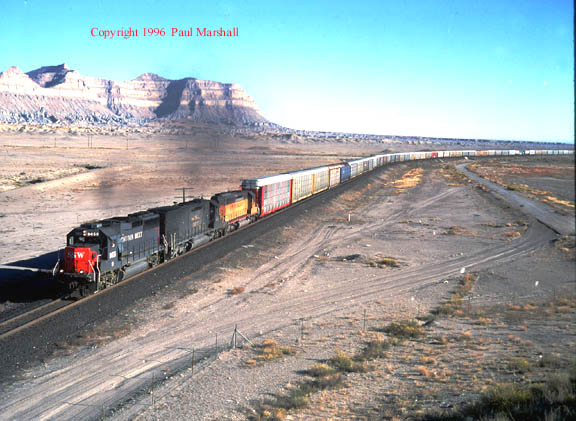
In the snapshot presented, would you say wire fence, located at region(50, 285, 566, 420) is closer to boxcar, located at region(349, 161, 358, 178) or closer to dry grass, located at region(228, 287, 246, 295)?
dry grass, located at region(228, 287, 246, 295)

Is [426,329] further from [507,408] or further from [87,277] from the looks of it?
[87,277]

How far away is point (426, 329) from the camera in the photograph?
1934 centimetres

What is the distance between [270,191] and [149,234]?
2199 centimetres

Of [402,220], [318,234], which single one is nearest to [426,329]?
[318,234]

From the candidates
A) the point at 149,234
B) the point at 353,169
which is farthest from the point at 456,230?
the point at 353,169

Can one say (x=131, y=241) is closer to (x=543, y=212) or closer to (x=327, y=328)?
(x=327, y=328)

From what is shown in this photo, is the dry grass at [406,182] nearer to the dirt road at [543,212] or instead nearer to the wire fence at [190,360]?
the dirt road at [543,212]

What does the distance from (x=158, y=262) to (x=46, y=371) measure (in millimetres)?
13012

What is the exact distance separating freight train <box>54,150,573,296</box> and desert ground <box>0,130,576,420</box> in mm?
2656

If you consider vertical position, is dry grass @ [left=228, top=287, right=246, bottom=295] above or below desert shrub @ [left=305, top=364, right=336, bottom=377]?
below

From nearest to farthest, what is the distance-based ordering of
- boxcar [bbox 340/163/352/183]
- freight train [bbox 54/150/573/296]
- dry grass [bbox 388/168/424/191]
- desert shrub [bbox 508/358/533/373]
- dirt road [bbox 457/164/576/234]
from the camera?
1. desert shrub [bbox 508/358/533/373]
2. freight train [bbox 54/150/573/296]
3. dirt road [bbox 457/164/576/234]
4. boxcar [bbox 340/163/352/183]
5. dry grass [bbox 388/168/424/191]

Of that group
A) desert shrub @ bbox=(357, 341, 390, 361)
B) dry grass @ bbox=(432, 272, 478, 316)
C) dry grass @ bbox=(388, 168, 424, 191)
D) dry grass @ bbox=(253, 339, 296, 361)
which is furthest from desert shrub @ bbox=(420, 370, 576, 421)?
dry grass @ bbox=(388, 168, 424, 191)

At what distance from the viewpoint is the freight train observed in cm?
2189

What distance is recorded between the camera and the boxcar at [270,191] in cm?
4425
